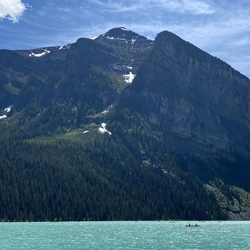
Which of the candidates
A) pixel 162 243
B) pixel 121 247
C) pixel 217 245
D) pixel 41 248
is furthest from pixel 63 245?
pixel 217 245

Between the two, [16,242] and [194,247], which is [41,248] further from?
[194,247]

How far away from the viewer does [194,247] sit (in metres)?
106

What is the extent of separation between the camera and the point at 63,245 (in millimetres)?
110625

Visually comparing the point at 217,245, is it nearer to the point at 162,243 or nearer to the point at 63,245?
the point at 162,243

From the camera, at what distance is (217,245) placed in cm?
11275

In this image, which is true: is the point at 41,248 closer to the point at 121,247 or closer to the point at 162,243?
the point at 121,247

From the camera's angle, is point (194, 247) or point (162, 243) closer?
point (194, 247)

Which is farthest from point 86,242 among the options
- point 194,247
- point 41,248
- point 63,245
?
point 194,247

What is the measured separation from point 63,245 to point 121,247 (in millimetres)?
14962

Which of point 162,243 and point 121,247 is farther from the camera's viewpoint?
point 162,243

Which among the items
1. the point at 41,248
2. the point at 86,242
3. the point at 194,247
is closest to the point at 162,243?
the point at 194,247

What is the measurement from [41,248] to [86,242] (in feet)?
53.0

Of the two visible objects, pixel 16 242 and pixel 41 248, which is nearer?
pixel 41 248

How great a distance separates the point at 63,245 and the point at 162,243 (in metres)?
23.7
